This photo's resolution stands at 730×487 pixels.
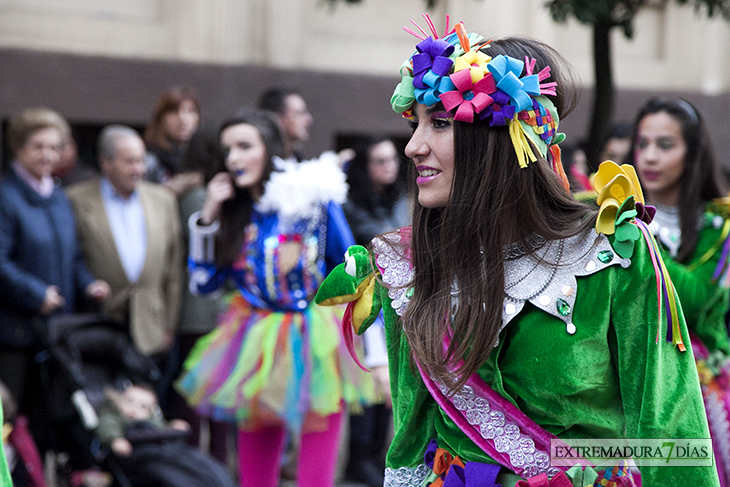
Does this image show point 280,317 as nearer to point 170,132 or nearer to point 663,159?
point 663,159

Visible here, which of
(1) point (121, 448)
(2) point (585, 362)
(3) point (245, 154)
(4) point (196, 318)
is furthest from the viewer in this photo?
(4) point (196, 318)

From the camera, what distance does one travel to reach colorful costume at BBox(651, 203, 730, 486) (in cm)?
394

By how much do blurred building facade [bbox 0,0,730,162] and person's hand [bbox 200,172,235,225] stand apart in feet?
11.1

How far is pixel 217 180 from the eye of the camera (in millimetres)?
4840

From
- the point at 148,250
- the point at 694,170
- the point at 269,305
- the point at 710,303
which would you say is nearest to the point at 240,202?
the point at 269,305

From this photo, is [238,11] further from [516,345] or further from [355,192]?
[516,345]

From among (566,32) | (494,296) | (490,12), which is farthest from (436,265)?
(566,32)

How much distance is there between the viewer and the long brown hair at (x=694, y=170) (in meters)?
4.17

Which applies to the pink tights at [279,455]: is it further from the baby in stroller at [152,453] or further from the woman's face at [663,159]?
the woman's face at [663,159]

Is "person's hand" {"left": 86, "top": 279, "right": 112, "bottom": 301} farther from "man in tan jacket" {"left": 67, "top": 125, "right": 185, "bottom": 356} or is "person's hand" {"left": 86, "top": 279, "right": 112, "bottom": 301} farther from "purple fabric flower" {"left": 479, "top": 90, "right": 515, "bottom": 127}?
"purple fabric flower" {"left": 479, "top": 90, "right": 515, "bottom": 127}

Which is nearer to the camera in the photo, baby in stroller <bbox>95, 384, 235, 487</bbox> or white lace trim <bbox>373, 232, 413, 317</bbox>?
white lace trim <bbox>373, 232, 413, 317</bbox>

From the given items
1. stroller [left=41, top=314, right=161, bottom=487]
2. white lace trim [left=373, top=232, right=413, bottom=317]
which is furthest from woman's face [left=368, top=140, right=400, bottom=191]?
white lace trim [left=373, top=232, right=413, bottom=317]

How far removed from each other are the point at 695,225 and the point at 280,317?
6.78ft

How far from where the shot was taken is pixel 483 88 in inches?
87.3
